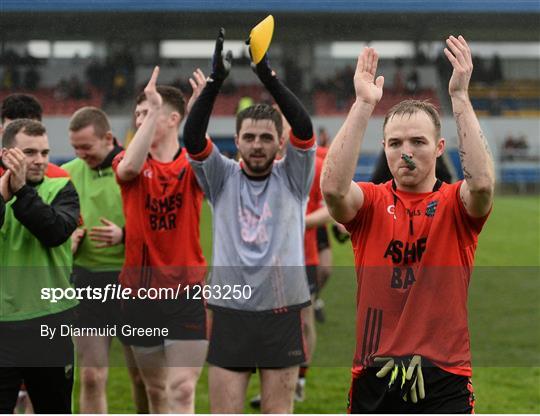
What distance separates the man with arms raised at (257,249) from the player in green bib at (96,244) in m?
0.99

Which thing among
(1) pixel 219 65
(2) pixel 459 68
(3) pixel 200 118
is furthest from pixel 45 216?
(2) pixel 459 68

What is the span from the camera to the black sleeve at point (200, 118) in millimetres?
3998

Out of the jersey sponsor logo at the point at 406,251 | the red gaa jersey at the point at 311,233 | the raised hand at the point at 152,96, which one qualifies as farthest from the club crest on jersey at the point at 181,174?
the jersey sponsor logo at the point at 406,251

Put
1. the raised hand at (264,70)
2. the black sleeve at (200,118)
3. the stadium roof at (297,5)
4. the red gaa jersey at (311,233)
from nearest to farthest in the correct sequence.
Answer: the raised hand at (264,70) < the black sleeve at (200,118) < the stadium roof at (297,5) < the red gaa jersey at (311,233)

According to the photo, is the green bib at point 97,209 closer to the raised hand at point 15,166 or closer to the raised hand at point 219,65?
the raised hand at point 15,166

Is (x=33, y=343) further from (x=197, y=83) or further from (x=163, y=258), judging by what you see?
(x=197, y=83)

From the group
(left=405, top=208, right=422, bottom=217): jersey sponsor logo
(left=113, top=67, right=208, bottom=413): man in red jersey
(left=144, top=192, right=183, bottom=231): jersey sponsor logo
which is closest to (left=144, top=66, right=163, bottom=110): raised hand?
(left=113, top=67, right=208, bottom=413): man in red jersey

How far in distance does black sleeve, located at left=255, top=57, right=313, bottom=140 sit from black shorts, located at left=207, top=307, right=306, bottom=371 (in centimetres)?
92

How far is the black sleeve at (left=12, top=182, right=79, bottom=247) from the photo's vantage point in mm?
3926

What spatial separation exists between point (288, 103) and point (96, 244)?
1.77 metres

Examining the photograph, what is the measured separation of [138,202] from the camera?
482 centimetres

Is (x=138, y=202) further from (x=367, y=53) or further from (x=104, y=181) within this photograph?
(x=367, y=53)

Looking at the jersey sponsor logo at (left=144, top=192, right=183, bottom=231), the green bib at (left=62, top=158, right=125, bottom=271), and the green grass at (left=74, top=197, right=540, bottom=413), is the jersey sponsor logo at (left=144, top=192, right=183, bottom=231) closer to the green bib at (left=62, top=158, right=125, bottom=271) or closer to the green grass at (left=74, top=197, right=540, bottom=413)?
the green bib at (left=62, top=158, right=125, bottom=271)

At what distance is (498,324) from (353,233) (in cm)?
625
